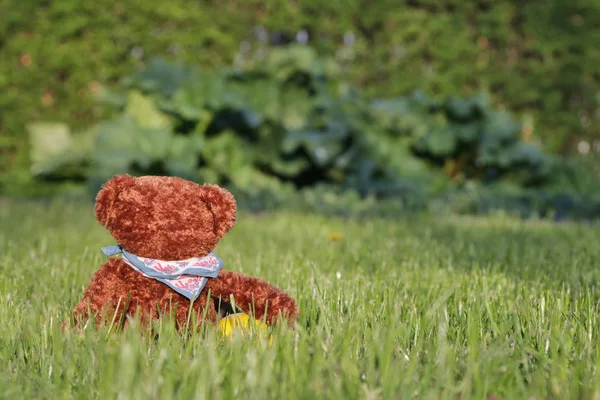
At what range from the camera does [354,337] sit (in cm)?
154

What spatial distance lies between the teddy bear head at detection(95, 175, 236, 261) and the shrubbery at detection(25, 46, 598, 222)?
388 cm

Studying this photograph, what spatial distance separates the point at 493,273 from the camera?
249cm

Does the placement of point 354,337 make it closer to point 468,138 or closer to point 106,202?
point 106,202

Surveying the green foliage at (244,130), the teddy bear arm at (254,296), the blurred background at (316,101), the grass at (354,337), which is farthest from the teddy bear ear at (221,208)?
the green foliage at (244,130)

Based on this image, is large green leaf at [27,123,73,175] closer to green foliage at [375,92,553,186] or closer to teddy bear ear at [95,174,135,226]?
green foliage at [375,92,553,186]

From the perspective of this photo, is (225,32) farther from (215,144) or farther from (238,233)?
(238,233)

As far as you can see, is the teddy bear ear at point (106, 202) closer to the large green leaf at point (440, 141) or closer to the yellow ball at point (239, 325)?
the yellow ball at point (239, 325)

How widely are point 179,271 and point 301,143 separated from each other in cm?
477

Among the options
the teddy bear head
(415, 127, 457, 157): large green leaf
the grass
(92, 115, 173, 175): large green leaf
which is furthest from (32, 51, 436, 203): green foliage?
the teddy bear head

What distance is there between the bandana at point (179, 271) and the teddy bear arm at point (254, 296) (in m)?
0.04

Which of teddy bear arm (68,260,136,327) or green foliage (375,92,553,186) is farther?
green foliage (375,92,553,186)

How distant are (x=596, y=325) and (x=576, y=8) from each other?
788 centimetres

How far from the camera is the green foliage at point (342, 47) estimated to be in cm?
764

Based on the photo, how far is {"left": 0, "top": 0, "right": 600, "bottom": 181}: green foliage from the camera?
764cm
